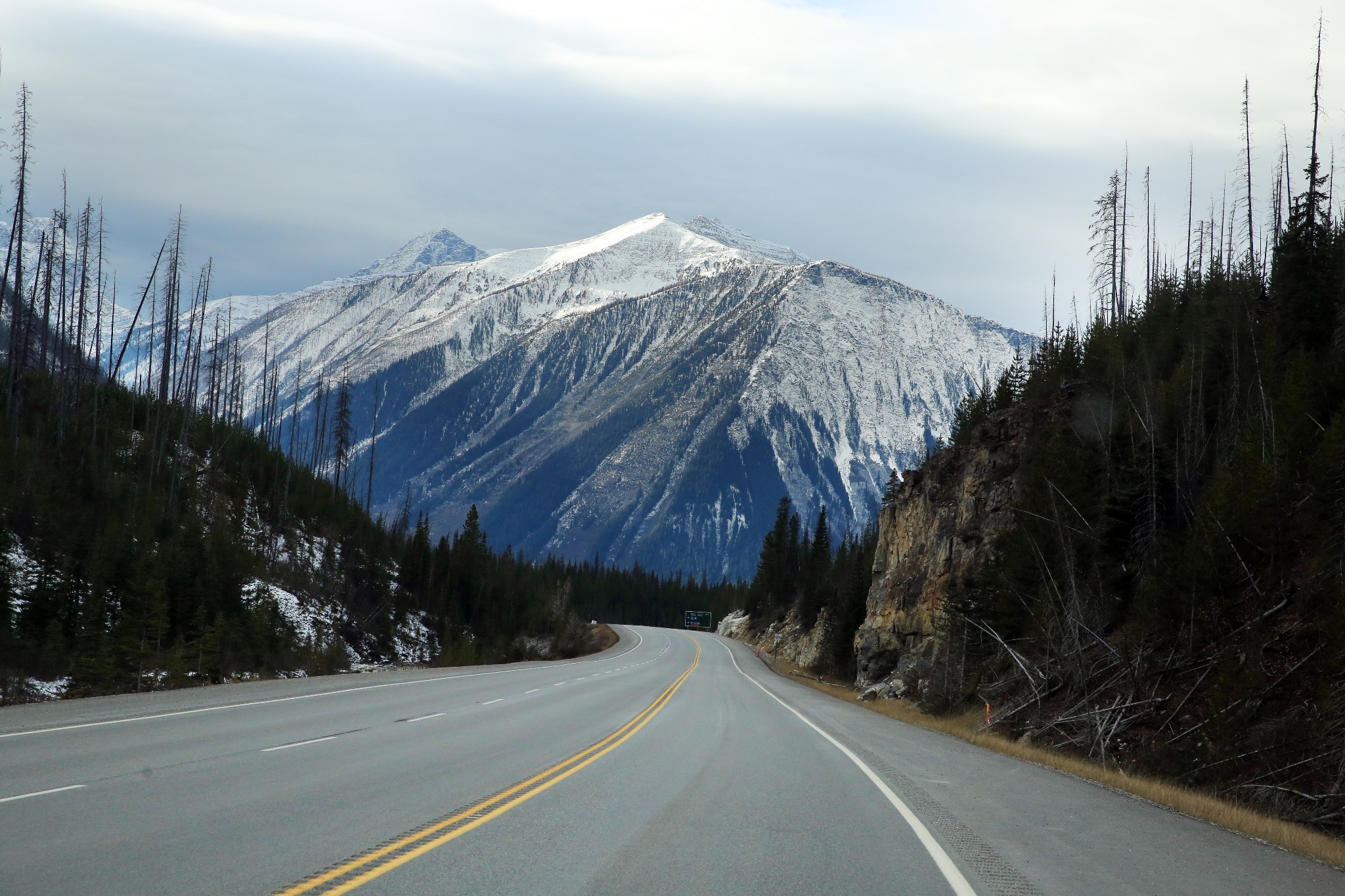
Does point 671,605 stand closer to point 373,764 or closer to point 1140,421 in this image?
point 1140,421

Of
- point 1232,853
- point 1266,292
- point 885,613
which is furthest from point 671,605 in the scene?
point 1232,853

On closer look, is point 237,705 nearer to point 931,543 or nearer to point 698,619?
point 931,543

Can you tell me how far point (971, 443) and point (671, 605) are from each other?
120 meters

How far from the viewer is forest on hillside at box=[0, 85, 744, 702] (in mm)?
30750

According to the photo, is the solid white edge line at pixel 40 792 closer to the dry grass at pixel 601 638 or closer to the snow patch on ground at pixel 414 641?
the snow patch on ground at pixel 414 641

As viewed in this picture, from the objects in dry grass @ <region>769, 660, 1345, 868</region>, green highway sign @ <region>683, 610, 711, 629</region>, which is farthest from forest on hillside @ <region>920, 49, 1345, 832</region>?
green highway sign @ <region>683, 610, 711, 629</region>

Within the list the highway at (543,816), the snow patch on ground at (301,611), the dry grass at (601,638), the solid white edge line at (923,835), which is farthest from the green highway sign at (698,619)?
the solid white edge line at (923,835)

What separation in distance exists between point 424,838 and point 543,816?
1349mm

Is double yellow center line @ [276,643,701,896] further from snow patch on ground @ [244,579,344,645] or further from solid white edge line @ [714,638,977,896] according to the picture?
snow patch on ground @ [244,579,344,645]

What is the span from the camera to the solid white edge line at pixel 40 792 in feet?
25.2

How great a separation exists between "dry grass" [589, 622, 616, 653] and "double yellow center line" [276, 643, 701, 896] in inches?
2551

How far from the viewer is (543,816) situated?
7984 mm

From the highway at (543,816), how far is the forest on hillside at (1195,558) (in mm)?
4278

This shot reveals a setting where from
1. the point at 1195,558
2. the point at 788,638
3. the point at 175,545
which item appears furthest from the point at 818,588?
the point at 1195,558
